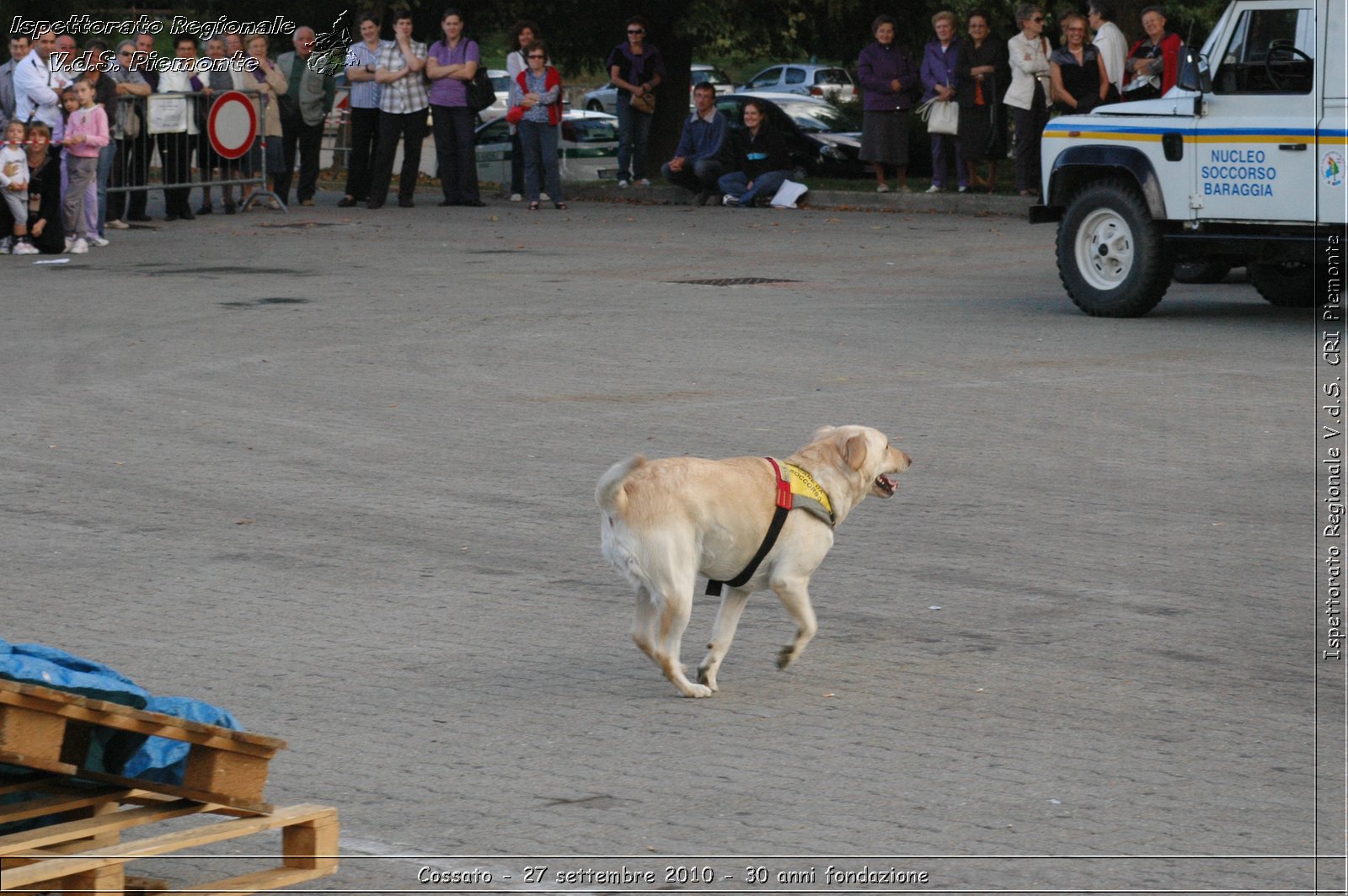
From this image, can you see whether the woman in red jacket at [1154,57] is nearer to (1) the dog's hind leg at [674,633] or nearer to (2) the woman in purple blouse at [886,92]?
(2) the woman in purple blouse at [886,92]

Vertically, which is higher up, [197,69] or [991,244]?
[197,69]

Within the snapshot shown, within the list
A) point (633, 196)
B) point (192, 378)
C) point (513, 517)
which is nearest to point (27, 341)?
point (192, 378)

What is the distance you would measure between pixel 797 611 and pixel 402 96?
20303 mm

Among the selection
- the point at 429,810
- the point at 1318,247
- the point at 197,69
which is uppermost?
the point at 197,69

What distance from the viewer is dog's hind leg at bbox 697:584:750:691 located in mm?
6160

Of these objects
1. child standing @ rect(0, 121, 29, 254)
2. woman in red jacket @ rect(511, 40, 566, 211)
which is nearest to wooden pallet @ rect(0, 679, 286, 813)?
child standing @ rect(0, 121, 29, 254)

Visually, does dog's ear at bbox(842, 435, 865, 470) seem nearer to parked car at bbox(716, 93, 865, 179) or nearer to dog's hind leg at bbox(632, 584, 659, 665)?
dog's hind leg at bbox(632, 584, 659, 665)

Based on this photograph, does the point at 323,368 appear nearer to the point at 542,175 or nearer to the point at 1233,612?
the point at 1233,612

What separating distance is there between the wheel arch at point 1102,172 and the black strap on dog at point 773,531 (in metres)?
9.64

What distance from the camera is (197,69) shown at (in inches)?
968

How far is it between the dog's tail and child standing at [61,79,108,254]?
1521 cm

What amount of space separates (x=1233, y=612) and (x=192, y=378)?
773 cm

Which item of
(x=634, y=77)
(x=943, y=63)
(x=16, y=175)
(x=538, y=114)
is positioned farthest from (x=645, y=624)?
(x=634, y=77)

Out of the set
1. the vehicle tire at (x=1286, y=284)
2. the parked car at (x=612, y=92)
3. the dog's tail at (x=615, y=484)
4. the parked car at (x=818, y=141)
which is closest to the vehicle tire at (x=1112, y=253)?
the vehicle tire at (x=1286, y=284)
